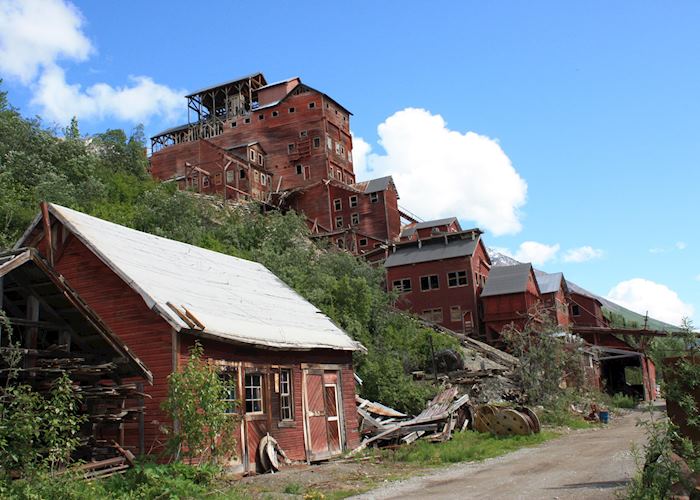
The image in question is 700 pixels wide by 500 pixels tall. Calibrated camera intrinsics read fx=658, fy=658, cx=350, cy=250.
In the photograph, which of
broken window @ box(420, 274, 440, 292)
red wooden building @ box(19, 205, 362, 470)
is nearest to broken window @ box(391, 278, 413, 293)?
broken window @ box(420, 274, 440, 292)

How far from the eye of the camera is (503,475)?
1482cm

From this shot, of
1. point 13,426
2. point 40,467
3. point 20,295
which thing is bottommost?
point 40,467

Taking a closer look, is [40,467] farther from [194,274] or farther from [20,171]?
[20,171]

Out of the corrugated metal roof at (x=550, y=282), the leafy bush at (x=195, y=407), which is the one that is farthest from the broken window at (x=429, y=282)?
the leafy bush at (x=195, y=407)

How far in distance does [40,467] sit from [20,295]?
184 inches

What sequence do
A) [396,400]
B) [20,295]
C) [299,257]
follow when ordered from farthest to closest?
1. [299,257]
2. [396,400]
3. [20,295]

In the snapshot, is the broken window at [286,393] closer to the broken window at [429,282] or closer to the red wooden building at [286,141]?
the broken window at [429,282]

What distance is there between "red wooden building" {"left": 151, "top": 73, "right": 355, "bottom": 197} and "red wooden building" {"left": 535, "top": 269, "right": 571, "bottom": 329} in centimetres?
2505

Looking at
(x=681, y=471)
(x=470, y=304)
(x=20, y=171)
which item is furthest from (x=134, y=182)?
(x=681, y=471)

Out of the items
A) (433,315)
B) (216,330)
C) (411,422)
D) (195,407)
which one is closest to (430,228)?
(433,315)

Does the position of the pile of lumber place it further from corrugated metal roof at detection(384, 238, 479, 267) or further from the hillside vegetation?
corrugated metal roof at detection(384, 238, 479, 267)

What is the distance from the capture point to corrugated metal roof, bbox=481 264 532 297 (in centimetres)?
5144

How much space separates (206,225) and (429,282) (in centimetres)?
1839

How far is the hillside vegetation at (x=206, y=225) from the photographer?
1305 inches
